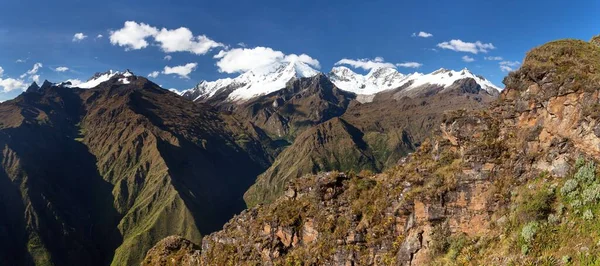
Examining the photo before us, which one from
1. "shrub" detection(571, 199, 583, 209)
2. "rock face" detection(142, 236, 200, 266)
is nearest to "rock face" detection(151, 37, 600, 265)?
"shrub" detection(571, 199, 583, 209)

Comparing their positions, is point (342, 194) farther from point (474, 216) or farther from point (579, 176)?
point (579, 176)

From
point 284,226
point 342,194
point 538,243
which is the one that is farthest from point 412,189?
point 284,226

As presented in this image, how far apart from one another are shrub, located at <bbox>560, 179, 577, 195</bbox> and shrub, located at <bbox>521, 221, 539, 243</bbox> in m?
2.83

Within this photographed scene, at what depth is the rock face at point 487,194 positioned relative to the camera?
24453 millimetres

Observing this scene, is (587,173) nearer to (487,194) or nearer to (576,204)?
(576,204)

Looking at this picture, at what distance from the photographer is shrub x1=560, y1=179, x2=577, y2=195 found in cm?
2458

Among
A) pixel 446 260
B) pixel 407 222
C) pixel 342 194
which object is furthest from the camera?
pixel 342 194

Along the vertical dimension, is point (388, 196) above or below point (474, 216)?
above

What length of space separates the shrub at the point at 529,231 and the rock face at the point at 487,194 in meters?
0.07

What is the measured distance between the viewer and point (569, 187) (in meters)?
24.7

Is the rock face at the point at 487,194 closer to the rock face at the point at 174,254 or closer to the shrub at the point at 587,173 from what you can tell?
the shrub at the point at 587,173

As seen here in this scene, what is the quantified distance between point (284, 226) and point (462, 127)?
20.4 metres

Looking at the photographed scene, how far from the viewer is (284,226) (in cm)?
4184

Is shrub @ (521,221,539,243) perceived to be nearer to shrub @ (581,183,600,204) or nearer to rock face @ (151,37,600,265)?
rock face @ (151,37,600,265)
